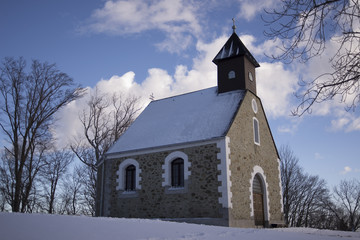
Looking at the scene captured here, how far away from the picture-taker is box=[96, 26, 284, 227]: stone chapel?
1455cm

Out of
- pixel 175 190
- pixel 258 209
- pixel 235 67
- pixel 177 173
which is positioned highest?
pixel 235 67

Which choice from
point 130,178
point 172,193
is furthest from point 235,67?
point 130,178

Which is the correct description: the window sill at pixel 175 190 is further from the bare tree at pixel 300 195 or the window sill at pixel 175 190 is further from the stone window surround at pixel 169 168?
the bare tree at pixel 300 195

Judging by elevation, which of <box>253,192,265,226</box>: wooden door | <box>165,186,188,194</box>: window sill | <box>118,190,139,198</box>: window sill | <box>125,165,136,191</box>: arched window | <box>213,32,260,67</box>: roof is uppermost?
<box>213,32,260,67</box>: roof

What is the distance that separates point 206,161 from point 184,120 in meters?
3.57

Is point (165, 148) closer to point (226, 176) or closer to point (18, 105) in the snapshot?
point (226, 176)

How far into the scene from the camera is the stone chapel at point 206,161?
14555 mm

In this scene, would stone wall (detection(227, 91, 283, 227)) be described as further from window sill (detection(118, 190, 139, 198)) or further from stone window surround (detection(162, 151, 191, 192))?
window sill (detection(118, 190, 139, 198))

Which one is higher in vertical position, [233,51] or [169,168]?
[233,51]

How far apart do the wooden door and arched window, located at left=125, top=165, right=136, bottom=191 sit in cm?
628

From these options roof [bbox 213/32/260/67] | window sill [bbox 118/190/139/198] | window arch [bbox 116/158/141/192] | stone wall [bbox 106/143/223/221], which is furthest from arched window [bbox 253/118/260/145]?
window sill [bbox 118/190/139/198]

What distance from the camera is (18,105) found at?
62.6 feet

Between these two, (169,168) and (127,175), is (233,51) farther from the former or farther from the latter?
(127,175)

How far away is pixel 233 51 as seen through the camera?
1866cm
